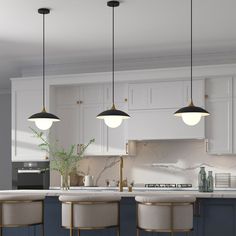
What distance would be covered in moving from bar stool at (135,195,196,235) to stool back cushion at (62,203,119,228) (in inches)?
13.1

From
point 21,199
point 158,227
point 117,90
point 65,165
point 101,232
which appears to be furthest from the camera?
point 117,90

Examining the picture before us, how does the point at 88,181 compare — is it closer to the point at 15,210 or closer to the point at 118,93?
the point at 118,93

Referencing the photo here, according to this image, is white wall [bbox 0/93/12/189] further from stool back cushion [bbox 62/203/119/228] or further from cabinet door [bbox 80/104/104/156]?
stool back cushion [bbox 62/203/119/228]

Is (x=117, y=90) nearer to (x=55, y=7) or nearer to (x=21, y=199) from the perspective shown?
(x=55, y=7)

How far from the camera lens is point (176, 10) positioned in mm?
5410

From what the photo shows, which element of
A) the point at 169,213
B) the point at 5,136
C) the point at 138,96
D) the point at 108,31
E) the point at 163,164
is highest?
the point at 108,31

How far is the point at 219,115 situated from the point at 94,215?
316 centimetres

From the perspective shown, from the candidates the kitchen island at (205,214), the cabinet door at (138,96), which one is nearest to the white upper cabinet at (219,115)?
the cabinet door at (138,96)

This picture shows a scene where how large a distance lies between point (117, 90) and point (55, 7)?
2661 mm

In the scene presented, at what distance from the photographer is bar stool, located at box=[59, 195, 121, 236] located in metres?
4.68

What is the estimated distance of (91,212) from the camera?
4.69 m

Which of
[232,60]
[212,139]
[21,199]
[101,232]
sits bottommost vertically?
[101,232]

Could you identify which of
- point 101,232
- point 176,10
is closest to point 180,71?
point 176,10

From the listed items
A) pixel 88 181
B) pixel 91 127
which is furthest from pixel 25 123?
pixel 88 181
